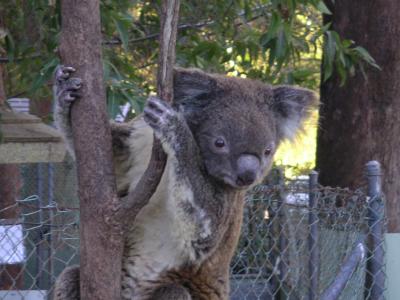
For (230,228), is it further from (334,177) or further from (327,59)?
(334,177)

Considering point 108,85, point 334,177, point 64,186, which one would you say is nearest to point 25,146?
point 108,85

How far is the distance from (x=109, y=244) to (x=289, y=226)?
7.89 ft

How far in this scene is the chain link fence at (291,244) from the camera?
3449 millimetres

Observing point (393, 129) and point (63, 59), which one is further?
point (393, 129)

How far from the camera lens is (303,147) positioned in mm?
3463

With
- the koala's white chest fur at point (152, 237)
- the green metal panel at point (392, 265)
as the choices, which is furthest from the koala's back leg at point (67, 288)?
the green metal panel at point (392, 265)

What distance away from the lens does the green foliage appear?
3.79m

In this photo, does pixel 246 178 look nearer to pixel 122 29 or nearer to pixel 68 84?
pixel 68 84

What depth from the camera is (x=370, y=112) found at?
5.47 metres

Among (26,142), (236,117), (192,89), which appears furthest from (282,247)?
(192,89)

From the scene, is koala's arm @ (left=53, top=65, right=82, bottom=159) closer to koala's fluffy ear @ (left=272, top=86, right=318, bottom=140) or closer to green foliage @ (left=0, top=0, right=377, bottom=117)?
green foliage @ (left=0, top=0, right=377, bottom=117)

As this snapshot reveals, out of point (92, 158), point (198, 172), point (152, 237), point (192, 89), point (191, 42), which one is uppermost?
point (191, 42)

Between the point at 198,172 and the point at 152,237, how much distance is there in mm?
369

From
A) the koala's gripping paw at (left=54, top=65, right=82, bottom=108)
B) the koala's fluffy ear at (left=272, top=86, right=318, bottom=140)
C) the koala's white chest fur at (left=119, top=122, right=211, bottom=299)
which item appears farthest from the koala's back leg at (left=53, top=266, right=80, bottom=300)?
the koala's fluffy ear at (left=272, top=86, right=318, bottom=140)
